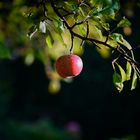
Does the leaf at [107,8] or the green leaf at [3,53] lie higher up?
the leaf at [107,8]

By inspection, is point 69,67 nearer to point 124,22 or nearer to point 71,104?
point 124,22

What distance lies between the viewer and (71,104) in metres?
9.25

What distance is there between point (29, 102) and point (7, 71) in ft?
2.20

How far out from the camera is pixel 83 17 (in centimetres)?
140

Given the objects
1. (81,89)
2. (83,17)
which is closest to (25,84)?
(81,89)

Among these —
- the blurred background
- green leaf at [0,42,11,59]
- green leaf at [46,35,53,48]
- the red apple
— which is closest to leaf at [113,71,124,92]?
the red apple

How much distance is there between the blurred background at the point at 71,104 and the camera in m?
8.06

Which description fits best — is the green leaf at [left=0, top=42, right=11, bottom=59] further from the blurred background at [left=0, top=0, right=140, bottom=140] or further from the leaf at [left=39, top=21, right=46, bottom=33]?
the blurred background at [left=0, top=0, right=140, bottom=140]

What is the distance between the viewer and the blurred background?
806 cm

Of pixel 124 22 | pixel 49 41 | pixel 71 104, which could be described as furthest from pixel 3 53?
pixel 71 104

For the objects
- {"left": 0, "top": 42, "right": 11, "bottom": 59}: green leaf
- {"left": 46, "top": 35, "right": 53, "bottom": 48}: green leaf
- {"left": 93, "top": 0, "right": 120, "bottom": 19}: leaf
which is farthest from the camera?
{"left": 0, "top": 42, "right": 11, "bottom": 59}: green leaf

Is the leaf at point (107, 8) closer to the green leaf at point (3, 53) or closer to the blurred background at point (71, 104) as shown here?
the green leaf at point (3, 53)

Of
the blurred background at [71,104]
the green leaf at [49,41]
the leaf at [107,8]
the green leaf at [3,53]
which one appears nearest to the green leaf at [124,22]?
the leaf at [107,8]

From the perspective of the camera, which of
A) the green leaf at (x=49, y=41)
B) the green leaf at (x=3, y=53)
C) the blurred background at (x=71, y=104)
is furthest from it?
the blurred background at (x=71, y=104)
